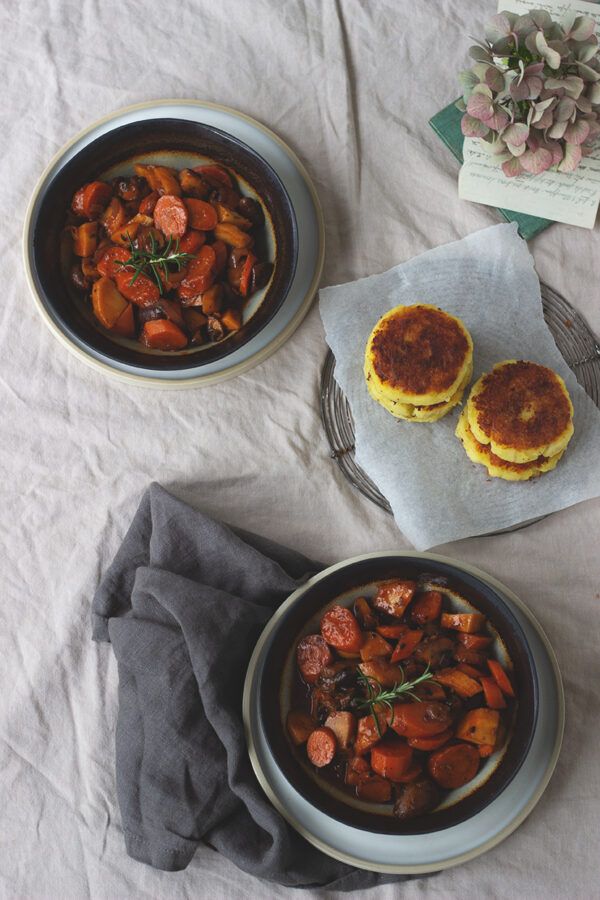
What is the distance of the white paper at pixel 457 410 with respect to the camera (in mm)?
1834

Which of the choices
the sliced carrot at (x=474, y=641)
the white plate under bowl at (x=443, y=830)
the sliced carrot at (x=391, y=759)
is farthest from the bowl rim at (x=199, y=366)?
the sliced carrot at (x=391, y=759)

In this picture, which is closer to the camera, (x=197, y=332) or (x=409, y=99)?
(x=197, y=332)

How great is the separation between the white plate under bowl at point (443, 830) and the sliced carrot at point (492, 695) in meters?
0.10

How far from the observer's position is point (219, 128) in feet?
6.35

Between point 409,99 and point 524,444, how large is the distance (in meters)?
0.90

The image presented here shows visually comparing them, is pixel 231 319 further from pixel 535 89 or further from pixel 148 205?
pixel 535 89

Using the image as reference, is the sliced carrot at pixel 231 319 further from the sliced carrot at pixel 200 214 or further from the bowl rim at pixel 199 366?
the sliced carrot at pixel 200 214

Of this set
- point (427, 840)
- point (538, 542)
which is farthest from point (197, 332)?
point (427, 840)

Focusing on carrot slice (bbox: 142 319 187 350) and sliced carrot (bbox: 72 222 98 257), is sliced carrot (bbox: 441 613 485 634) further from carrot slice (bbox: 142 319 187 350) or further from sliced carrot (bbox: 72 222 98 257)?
sliced carrot (bbox: 72 222 98 257)

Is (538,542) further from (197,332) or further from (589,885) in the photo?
(197,332)

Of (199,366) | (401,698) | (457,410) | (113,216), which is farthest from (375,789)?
(113,216)

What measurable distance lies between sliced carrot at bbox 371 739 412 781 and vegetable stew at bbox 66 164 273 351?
3.01ft

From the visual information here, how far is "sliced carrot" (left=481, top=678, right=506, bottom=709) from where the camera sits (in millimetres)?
1629

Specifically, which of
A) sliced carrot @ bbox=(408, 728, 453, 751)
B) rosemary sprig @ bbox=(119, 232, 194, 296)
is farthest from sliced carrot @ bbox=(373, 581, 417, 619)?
rosemary sprig @ bbox=(119, 232, 194, 296)
